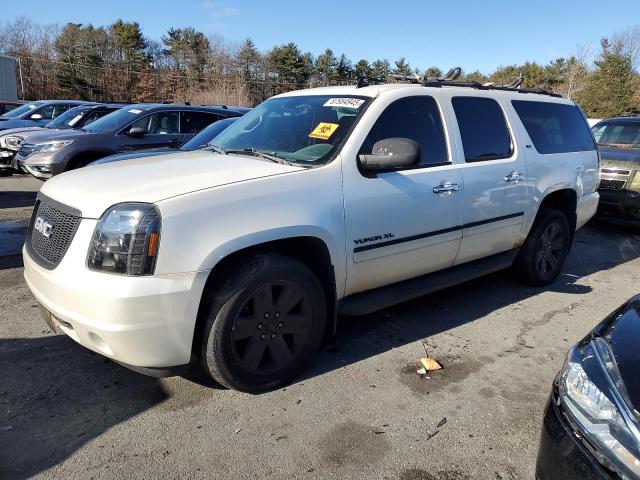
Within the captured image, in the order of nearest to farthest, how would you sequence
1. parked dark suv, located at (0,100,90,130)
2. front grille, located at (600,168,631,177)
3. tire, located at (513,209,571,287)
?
tire, located at (513,209,571,287), front grille, located at (600,168,631,177), parked dark suv, located at (0,100,90,130)

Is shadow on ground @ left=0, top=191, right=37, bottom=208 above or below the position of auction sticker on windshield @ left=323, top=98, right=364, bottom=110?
below

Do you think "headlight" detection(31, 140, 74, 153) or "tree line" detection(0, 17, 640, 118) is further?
"tree line" detection(0, 17, 640, 118)

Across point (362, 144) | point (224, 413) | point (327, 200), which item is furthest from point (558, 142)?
point (224, 413)

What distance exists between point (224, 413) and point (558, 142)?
4229 mm

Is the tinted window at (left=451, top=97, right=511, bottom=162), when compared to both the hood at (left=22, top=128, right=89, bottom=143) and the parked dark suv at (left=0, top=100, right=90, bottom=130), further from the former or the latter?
the parked dark suv at (left=0, top=100, right=90, bottom=130)

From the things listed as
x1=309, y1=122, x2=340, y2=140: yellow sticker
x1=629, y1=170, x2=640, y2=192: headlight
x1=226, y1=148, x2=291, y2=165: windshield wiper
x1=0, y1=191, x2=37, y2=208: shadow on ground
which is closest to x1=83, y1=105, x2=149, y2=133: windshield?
x1=0, y1=191, x2=37, y2=208: shadow on ground

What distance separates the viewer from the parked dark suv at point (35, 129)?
10.7 m

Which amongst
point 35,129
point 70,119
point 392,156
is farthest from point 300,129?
point 70,119

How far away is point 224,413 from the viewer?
289cm

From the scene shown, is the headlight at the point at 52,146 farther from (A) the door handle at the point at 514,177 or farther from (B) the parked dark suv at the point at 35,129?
(A) the door handle at the point at 514,177

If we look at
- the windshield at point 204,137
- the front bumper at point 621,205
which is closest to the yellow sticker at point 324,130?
the windshield at point 204,137

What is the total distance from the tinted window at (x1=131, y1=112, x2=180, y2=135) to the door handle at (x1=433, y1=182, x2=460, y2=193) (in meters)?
6.84

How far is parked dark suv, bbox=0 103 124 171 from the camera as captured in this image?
10.7 meters

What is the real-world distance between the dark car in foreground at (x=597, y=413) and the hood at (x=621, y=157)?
6590 millimetres
